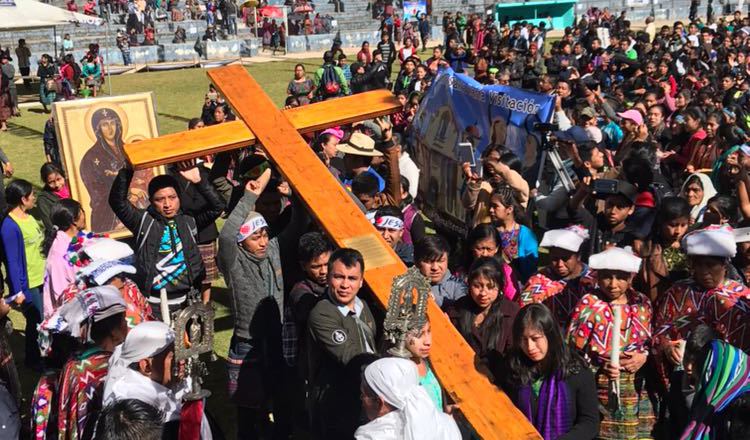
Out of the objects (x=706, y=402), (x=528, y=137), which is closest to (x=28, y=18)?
(x=528, y=137)

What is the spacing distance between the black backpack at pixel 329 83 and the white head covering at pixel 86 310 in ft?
39.3

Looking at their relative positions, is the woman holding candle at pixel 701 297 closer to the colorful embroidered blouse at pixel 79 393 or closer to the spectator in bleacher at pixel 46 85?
the colorful embroidered blouse at pixel 79 393

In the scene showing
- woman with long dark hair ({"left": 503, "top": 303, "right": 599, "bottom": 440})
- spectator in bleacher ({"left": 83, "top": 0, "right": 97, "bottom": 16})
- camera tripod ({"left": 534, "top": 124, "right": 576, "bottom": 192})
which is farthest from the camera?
spectator in bleacher ({"left": 83, "top": 0, "right": 97, "bottom": 16})

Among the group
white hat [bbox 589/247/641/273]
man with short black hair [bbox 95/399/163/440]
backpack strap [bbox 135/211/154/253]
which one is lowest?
backpack strap [bbox 135/211/154/253]

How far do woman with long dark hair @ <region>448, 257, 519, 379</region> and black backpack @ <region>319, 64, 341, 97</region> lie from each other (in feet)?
37.1

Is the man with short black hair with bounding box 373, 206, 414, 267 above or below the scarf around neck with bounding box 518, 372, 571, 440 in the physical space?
above

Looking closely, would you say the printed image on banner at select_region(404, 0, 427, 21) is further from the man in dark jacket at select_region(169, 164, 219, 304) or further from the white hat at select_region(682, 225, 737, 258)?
the white hat at select_region(682, 225, 737, 258)

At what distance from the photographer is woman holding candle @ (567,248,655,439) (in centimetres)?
498

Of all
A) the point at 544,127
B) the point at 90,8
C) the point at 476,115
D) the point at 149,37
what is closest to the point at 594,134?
the point at 544,127

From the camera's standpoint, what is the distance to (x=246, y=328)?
593 centimetres

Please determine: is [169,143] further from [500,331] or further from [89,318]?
[500,331]

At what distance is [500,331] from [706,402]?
141 centimetres

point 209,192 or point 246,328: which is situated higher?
point 209,192

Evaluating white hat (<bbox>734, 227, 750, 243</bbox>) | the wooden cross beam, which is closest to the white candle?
white hat (<bbox>734, 227, 750, 243</bbox>)
